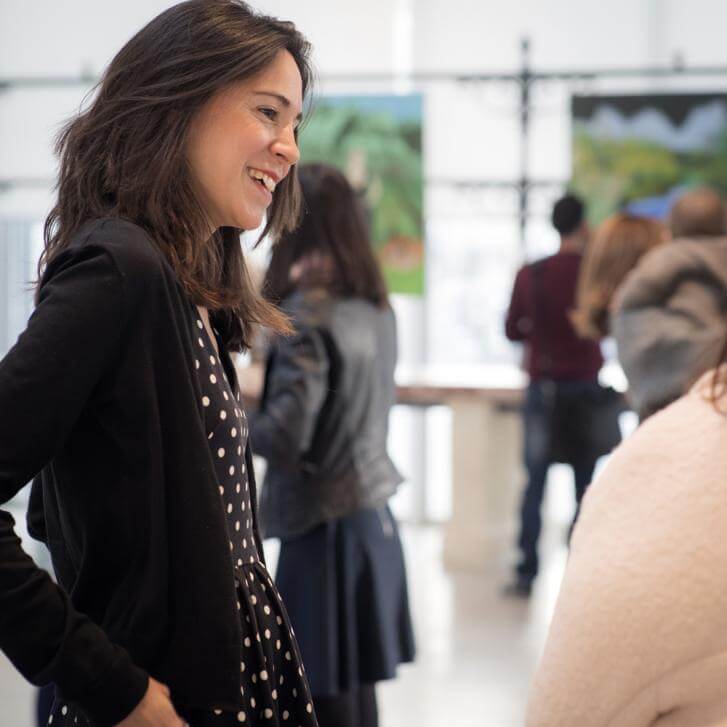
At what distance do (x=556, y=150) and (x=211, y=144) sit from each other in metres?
6.83

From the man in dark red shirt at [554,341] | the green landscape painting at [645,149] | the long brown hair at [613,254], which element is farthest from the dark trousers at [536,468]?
the green landscape painting at [645,149]

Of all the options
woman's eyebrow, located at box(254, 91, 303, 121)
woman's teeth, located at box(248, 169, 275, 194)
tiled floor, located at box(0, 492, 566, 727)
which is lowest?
tiled floor, located at box(0, 492, 566, 727)

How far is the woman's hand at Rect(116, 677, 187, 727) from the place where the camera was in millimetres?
1218

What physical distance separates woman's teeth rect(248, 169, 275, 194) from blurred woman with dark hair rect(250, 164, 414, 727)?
1.38 metres

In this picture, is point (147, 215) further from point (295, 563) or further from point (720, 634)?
point (295, 563)

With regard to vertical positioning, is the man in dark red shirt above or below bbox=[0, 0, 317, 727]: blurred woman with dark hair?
below

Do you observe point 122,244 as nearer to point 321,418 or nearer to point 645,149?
point 321,418

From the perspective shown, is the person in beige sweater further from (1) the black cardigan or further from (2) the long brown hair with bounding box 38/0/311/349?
(2) the long brown hair with bounding box 38/0/311/349

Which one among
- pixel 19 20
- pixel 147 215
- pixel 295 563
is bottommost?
pixel 295 563

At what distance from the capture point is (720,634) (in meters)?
1.22

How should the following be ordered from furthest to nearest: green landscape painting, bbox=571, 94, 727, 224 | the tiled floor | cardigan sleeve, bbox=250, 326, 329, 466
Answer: green landscape painting, bbox=571, 94, 727, 224 → the tiled floor → cardigan sleeve, bbox=250, 326, 329, 466

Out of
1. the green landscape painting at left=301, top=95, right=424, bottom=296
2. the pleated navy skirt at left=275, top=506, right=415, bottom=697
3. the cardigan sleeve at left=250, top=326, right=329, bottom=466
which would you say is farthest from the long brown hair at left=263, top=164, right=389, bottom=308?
the green landscape painting at left=301, top=95, right=424, bottom=296

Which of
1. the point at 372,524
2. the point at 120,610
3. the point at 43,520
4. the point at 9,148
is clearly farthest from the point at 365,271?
the point at 9,148

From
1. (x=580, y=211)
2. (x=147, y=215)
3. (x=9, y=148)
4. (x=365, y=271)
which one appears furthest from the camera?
(x=9, y=148)
